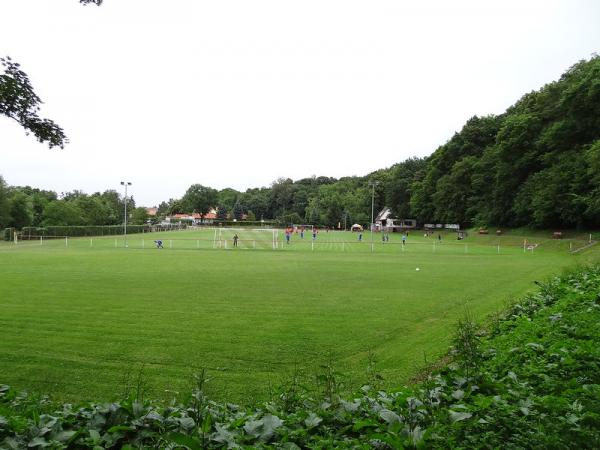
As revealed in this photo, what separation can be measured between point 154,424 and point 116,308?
11.0 m

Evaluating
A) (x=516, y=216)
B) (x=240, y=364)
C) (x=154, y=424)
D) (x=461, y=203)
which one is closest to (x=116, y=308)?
(x=240, y=364)

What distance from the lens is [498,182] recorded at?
208ft

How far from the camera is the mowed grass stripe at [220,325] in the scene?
8.13 metres

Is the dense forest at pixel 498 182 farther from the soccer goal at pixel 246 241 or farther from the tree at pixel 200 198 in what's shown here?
the tree at pixel 200 198

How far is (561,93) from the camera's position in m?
52.2

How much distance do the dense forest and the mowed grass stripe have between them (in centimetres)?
3212

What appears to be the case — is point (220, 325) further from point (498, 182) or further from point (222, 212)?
point (222, 212)

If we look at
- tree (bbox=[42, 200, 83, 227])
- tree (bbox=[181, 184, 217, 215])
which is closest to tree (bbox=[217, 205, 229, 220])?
tree (bbox=[181, 184, 217, 215])

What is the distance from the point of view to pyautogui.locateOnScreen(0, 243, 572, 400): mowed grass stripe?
813 cm

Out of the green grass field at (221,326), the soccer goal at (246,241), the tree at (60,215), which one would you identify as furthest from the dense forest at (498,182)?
the green grass field at (221,326)

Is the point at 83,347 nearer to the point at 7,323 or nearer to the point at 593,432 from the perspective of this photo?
the point at 7,323

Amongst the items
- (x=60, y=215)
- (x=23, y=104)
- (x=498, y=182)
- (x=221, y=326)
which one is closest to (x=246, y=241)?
(x=498, y=182)

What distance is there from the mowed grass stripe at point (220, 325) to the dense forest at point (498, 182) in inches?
1265

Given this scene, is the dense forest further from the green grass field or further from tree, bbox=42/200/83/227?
the green grass field
